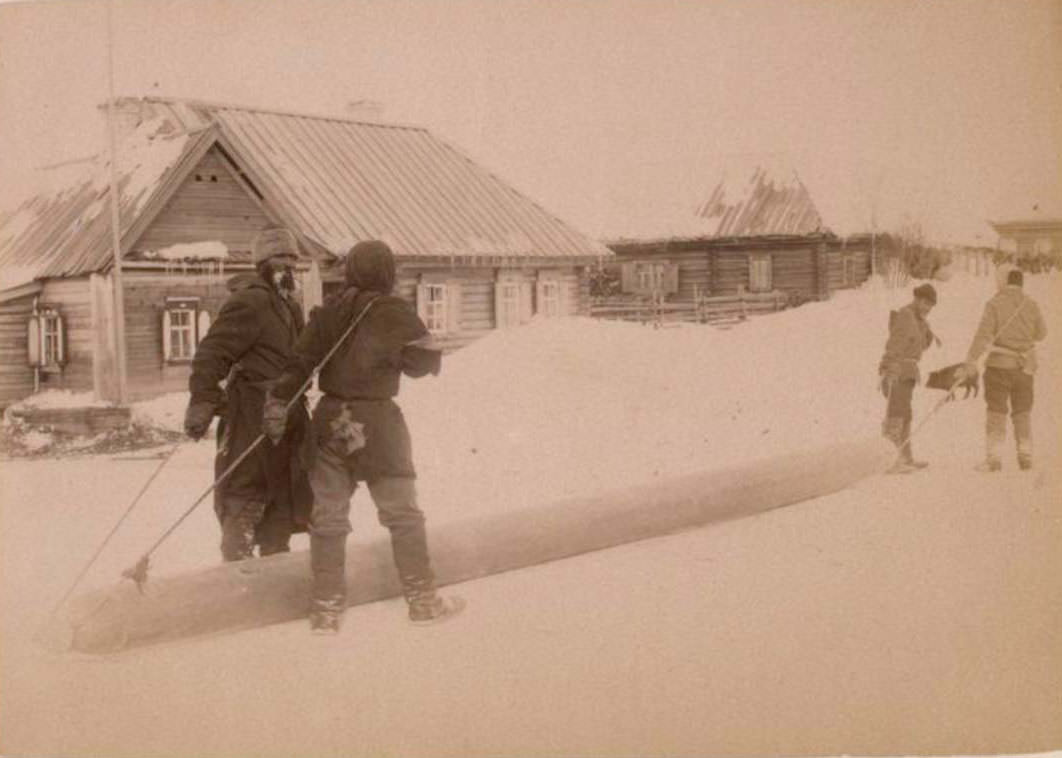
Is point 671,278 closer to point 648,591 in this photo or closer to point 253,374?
point 648,591

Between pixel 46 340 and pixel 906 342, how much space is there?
2.48 m

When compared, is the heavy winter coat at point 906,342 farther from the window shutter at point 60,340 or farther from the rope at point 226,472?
the window shutter at point 60,340

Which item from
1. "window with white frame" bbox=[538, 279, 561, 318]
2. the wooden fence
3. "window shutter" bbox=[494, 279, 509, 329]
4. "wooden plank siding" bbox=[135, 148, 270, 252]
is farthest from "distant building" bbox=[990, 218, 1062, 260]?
"wooden plank siding" bbox=[135, 148, 270, 252]

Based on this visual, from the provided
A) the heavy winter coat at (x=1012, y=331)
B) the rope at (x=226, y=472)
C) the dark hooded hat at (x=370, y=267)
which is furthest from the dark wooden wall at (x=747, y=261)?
the rope at (x=226, y=472)

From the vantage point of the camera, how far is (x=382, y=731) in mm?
2971

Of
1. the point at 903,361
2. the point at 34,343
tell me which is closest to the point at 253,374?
the point at 34,343

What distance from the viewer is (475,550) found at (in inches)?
113

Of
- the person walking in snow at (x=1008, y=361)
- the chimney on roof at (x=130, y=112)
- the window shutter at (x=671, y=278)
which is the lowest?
the person walking in snow at (x=1008, y=361)

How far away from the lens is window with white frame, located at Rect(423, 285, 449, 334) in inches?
115

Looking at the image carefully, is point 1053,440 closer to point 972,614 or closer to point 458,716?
point 972,614

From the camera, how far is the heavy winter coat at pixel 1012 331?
310cm

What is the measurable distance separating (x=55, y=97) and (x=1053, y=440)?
10.4 ft

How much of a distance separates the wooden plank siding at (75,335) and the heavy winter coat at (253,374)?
1.07 feet

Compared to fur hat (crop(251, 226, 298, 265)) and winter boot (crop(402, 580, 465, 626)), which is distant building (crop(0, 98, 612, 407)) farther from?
winter boot (crop(402, 580, 465, 626))
